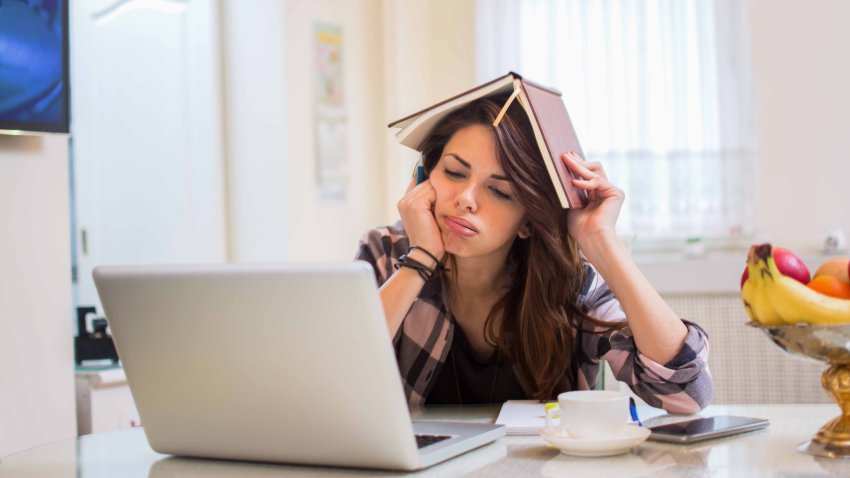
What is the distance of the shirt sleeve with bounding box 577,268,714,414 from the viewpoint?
1.40m

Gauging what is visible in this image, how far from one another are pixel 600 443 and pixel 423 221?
2.06 feet

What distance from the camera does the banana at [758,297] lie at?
104 centimetres

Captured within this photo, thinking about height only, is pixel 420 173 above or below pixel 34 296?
above

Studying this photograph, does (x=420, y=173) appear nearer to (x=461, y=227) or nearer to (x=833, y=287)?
(x=461, y=227)

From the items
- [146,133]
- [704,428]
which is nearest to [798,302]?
[704,428]

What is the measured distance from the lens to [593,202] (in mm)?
1579

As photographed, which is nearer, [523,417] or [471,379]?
[523,417]

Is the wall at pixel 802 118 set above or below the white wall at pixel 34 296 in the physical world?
above

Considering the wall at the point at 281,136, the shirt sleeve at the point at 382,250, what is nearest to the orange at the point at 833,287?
the shirt sleeve at the point at 382,250

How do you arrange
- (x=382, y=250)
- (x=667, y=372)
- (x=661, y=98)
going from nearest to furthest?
(x=667, y=372) < (x=382, y=250) < (x=661, y=98)

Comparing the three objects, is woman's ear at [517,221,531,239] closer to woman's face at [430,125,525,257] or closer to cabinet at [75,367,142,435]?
woman's face at [430,125,525,257]

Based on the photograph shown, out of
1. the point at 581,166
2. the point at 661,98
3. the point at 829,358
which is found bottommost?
the point at 829,358

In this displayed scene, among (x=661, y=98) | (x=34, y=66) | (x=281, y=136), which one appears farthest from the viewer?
(x=661, y=98)

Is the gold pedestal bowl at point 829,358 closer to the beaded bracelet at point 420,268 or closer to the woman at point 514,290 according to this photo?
the woman at point 514,290
